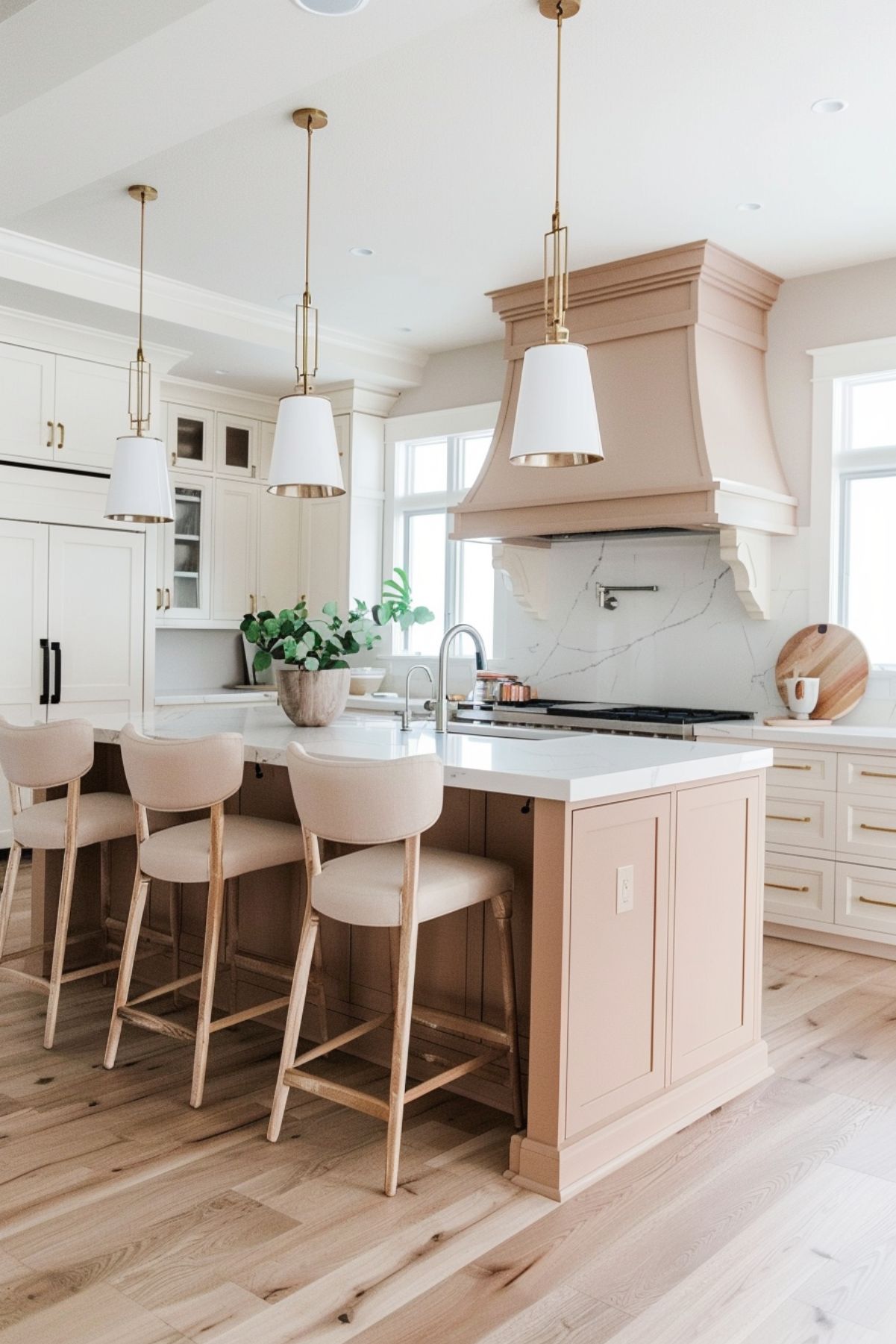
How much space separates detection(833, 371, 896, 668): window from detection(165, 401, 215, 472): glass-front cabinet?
3461 mm

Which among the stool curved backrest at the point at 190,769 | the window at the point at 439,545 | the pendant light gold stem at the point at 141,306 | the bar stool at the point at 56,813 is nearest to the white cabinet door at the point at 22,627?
the pendant light gold stem at the point at 141,306

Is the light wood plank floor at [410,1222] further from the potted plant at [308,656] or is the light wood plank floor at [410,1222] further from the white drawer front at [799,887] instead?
the white drawer front at [799,887]

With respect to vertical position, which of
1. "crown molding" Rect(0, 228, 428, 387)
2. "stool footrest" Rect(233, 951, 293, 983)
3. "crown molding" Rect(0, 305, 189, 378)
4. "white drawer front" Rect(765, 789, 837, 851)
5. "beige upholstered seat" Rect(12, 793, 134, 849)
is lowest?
"stool footrest" Rect(233, 951, 293, 983)

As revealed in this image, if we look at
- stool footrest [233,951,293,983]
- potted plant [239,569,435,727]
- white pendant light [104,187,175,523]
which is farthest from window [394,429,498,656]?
stool footrest [233,951,293,983]

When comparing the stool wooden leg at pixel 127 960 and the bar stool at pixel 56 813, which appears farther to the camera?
the bar stool at pixel 56 813

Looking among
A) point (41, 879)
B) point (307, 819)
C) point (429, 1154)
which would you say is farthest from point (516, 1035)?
point (41, 879)

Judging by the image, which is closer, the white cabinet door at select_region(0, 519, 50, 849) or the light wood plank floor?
the light wood plank floor

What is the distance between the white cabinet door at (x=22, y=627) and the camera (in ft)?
16.8

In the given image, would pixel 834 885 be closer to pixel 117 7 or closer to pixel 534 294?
pixel 534 294

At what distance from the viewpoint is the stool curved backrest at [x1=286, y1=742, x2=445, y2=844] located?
7.37 ft

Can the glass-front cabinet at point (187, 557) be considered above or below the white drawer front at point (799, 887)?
above

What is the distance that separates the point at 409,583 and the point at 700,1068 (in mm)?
4212

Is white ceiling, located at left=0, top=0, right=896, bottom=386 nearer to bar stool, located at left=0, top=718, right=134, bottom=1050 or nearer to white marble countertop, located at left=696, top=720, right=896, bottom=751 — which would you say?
bar stool, located at left=0, top=718, right=134, bottom=1050

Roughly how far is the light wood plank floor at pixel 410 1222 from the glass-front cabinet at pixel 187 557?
355 cm
